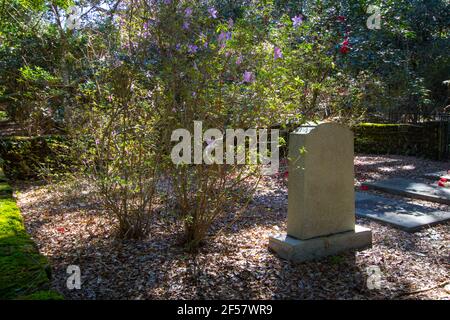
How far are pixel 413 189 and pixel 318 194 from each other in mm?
3569

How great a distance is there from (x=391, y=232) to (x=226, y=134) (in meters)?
2.47

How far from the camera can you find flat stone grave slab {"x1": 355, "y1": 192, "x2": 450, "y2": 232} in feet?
16.0

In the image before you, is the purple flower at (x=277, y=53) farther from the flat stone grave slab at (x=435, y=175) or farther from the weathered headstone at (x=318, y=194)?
the flat stone grave slab at (x=435, y=175)

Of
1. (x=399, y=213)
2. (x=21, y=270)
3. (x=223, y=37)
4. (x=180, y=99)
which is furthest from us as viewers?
(x=399, y=213)

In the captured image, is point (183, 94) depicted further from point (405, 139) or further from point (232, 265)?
point (405, 139)

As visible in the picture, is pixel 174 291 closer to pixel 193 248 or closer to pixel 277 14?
pixel 193 248

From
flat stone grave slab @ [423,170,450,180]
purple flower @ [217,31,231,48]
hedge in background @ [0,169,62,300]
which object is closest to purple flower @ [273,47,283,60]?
purple flower @ [217,31,231,48]

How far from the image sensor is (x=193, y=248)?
12.5 feet

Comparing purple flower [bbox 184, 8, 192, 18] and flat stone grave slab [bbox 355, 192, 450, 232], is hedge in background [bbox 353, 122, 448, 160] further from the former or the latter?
purple flower [bbox 184, 8, 192, 18]

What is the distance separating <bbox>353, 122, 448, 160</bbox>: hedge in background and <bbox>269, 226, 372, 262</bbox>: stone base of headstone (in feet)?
21.4

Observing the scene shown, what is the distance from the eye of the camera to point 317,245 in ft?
12.3

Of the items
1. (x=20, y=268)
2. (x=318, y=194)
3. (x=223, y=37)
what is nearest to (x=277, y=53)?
(x=223, y=37)

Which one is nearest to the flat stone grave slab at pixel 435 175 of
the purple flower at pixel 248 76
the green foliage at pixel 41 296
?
the purple flower at pixel 248 76
